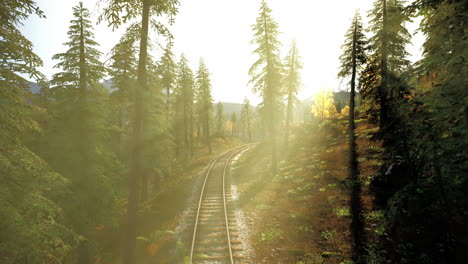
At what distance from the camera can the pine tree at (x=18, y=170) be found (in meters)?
5.56

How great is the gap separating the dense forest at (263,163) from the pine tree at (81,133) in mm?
65

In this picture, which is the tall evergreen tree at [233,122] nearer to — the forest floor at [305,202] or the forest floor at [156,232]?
the forest floor at [305,202]

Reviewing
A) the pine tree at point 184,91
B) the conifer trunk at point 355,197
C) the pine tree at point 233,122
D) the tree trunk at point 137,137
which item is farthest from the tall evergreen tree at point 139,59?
the pine tree at point 233,122

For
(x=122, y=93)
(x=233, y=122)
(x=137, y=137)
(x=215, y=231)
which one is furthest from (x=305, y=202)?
(x=233, y=122)

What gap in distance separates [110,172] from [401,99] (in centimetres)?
1476

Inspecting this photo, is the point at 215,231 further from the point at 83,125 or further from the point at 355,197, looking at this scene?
the point at 83,125

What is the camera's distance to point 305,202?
529 inches

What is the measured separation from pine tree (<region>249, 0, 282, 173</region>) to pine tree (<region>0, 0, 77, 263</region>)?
52.1 feet

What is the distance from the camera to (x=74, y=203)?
10.6 meters

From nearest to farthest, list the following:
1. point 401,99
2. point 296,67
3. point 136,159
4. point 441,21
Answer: point 441,21 → point 401,99 → point 136,159 → point 296,67

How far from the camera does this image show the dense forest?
5.29 meters

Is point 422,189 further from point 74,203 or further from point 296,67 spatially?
point 296,67

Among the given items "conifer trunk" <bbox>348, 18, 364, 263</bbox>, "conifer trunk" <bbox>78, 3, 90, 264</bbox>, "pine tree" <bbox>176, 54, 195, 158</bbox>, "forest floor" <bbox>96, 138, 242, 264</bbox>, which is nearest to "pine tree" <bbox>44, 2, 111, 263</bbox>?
"conifer trunk" <bbox>78, 3, 90, 264</bbox>

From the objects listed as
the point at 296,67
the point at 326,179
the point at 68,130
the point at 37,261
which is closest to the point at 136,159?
the point at 37,261
